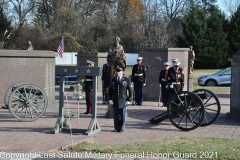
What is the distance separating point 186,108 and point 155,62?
6841 mm

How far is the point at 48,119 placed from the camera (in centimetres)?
1184

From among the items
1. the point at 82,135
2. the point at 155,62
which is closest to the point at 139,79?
the point at 155,62

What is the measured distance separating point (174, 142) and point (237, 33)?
42509 mm

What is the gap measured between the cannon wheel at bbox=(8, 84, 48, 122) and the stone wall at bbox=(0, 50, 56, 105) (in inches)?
113

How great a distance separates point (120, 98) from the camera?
9844 millimetres

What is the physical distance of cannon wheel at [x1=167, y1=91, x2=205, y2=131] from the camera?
994cm

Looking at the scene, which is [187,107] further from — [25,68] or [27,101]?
[25,68]

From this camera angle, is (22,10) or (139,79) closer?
(139,79)

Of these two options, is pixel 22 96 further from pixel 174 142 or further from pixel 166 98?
pixel 166 98

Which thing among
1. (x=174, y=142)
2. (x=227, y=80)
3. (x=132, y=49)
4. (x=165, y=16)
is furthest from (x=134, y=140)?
(x=165, y=16)

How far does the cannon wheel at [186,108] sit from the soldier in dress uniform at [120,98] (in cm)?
114

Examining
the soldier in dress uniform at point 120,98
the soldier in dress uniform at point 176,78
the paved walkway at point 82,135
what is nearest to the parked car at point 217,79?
the paved walkway at point 82,135

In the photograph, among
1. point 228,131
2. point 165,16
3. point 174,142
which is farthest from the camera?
point 165,16

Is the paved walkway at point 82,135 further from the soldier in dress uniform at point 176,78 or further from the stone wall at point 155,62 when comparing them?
the stone wall at point 155,62
